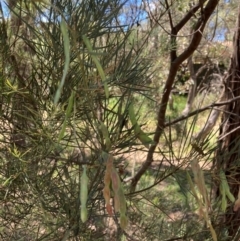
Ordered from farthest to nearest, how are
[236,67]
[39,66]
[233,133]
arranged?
[236,67]
[233,133]
[39,66]

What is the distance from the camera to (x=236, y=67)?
1854mm

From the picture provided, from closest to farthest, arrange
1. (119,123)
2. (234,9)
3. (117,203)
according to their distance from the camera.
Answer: (117,203) → (119,123) → (234,9)

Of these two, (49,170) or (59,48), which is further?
(49,170)

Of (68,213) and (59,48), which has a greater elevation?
(59,48)

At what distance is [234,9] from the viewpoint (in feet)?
7.57

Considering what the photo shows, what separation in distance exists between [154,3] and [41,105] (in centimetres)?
80

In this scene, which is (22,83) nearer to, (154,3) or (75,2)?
(75,2)

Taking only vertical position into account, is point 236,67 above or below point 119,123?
above

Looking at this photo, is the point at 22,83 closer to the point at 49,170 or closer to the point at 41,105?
the point at 41,105

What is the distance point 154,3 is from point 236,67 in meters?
0.52

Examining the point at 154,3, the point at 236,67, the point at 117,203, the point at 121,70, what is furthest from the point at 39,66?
the point at 236,67

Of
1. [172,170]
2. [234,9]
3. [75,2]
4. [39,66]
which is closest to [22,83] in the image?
[39,66]

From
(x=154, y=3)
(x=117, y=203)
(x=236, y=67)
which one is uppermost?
(x=154, y=3)

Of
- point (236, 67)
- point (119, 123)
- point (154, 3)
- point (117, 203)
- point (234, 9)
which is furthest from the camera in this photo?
point (234, 9)
